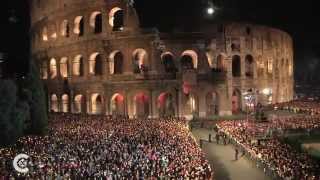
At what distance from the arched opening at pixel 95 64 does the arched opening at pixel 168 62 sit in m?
7.61

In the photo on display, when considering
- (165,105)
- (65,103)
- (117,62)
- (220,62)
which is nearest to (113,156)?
(165,105)

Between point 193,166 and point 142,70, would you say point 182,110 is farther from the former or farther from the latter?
point 193,166

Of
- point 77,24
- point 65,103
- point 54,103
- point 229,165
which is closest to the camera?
point 229,165

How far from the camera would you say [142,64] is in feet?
167

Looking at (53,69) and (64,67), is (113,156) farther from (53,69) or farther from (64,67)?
(53,69)

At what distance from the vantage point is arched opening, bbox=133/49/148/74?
165 feet

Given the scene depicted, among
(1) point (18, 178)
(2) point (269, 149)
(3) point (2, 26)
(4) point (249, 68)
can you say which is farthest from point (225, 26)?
(3) point (2, 26)

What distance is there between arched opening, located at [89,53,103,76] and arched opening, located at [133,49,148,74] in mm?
4407

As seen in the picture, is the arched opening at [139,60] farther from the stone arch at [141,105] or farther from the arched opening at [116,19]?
the arched opening at [116,19]

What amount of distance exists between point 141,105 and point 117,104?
2962mm

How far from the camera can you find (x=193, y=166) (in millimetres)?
19641

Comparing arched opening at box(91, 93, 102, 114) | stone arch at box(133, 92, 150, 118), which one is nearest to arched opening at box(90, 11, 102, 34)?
arched opening at box(91, 93, 102, 114)

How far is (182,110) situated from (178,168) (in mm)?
29037

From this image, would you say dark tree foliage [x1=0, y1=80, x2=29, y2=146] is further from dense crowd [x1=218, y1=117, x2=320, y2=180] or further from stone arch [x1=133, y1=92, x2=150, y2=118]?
stone arch [x1=133, y1=92, x2=150, y2=118]
